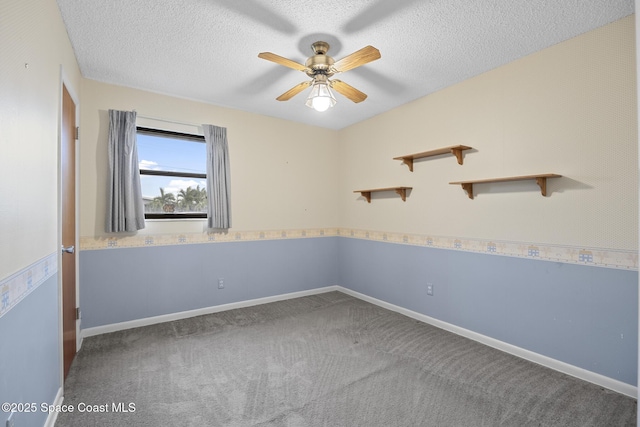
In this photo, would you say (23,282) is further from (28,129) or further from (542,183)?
(542,183)

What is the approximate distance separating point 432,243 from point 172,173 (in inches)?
121

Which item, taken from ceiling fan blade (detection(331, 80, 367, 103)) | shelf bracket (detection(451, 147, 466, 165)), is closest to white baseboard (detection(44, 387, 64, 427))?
ceiling fan blade (detection(331, 80, 367, 103))

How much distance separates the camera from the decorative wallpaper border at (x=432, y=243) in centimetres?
222

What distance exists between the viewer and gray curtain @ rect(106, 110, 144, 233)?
3070mm

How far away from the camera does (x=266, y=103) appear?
373 cm

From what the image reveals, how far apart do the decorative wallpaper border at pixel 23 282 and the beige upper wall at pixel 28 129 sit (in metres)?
0.04

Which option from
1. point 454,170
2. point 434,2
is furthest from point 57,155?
point 454,170

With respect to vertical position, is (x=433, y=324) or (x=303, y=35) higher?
(x=303, y=35)

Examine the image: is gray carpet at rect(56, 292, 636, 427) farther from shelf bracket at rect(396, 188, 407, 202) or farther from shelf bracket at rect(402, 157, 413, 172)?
shelf bracket at rect(402, 157, 413, 172)

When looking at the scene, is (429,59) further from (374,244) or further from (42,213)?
(42,213)

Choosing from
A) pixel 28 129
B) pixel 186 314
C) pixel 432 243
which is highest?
pixel 28 129

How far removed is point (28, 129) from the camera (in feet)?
4.85

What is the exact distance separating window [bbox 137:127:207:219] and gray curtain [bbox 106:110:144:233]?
0.20m

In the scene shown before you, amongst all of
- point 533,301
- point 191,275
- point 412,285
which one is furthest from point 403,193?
point 191,275
